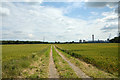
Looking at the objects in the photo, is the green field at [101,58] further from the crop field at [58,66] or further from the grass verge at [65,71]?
the grass verge at [65,71]

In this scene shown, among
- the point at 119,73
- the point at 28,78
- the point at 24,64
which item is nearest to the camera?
the point at 28,78

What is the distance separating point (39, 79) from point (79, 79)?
3.39m

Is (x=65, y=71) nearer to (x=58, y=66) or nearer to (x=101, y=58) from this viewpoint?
(x=58, y=66)

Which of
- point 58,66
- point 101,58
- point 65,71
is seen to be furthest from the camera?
point 101,58

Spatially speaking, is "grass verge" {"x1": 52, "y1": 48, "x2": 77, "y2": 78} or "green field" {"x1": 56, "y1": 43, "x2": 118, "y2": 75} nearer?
"grass verge" {"x1": 52, "y1": 48, "x2": 77, "y2": 78}

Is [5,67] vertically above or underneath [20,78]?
above

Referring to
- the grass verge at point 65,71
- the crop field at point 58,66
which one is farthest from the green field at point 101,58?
the grass verge at point 65,71

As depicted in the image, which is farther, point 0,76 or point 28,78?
point 28,78

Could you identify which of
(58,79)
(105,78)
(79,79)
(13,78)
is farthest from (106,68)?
(13,78)

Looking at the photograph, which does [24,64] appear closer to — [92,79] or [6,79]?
[6,79]

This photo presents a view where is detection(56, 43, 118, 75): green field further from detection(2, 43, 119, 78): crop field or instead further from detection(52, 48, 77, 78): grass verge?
detection(52, 48, 77, 78): grass verge

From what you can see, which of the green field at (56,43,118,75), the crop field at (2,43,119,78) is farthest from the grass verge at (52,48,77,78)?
the green field at (56,43,118,75)

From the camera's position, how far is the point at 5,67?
994cm

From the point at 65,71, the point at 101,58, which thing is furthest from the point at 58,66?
the point at 101,58
